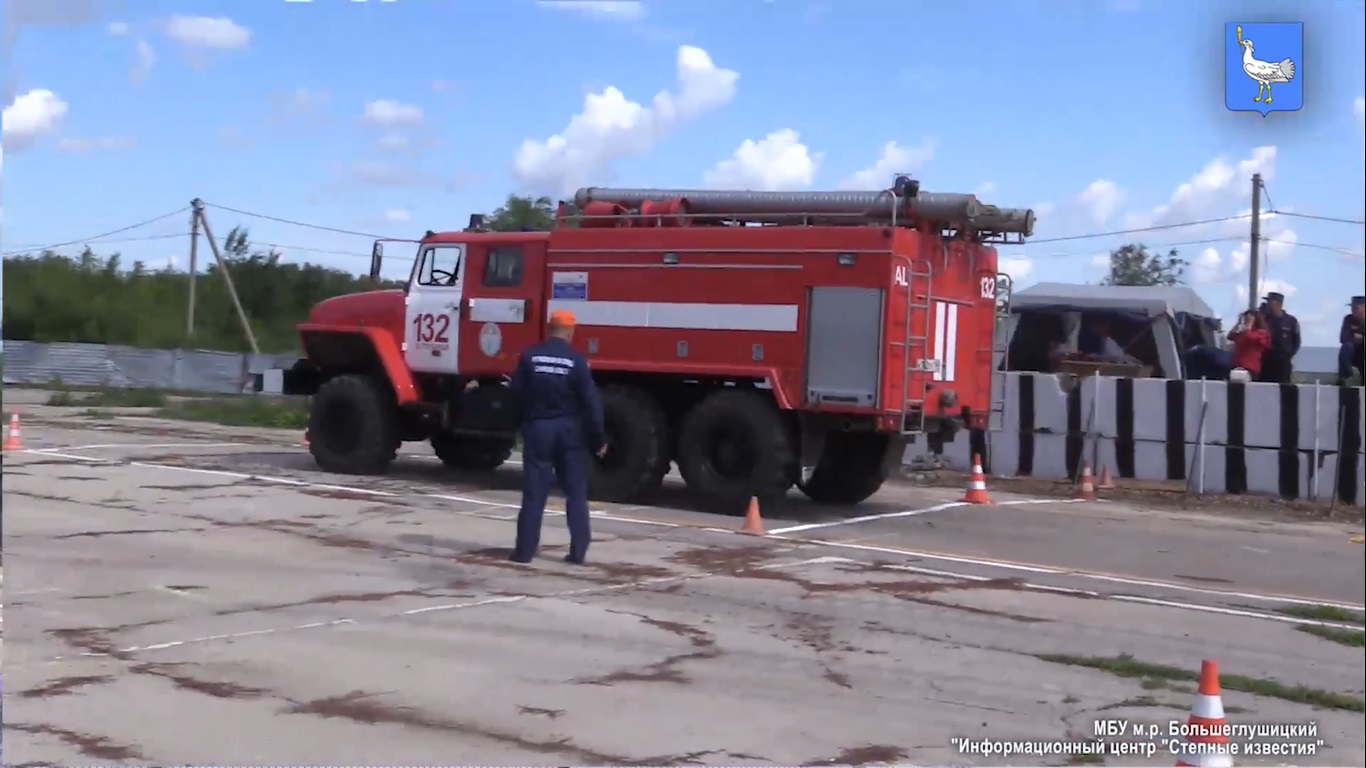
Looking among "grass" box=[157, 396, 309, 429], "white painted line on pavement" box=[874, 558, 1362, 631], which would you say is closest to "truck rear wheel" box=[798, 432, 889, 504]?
"white painted line on pavement" box=[874, 558, 1362, 631]

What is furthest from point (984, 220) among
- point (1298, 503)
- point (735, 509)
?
point (1298, 503)

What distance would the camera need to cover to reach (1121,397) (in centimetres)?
1859

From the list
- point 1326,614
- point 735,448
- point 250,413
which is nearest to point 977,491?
point 735,448

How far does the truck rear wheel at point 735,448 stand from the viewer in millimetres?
13812

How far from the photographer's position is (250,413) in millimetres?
28141

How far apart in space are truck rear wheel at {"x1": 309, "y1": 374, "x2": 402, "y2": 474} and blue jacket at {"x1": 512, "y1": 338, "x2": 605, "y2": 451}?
5.93 meters

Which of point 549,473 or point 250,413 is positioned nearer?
point 549,473

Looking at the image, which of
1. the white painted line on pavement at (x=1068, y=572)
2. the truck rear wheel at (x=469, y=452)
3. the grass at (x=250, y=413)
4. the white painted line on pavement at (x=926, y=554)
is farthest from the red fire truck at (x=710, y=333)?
the grass at (x=250, y=413)

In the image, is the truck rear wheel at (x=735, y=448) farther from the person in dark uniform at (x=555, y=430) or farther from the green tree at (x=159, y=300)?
the green tree at (x=159, y=300)

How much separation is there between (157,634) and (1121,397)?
13648 mm

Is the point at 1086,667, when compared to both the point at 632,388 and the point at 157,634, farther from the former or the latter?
the point at 632,388

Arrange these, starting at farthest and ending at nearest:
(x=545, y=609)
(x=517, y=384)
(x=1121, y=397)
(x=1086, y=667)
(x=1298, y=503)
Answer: (x=1121, y=397)
(x=1298, y=503)
(x=517, y=384)
(x=545, y=609)
(x=1086, y=667)

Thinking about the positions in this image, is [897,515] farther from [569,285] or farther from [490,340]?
[490,340]

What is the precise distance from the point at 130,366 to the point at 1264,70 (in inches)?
1599
